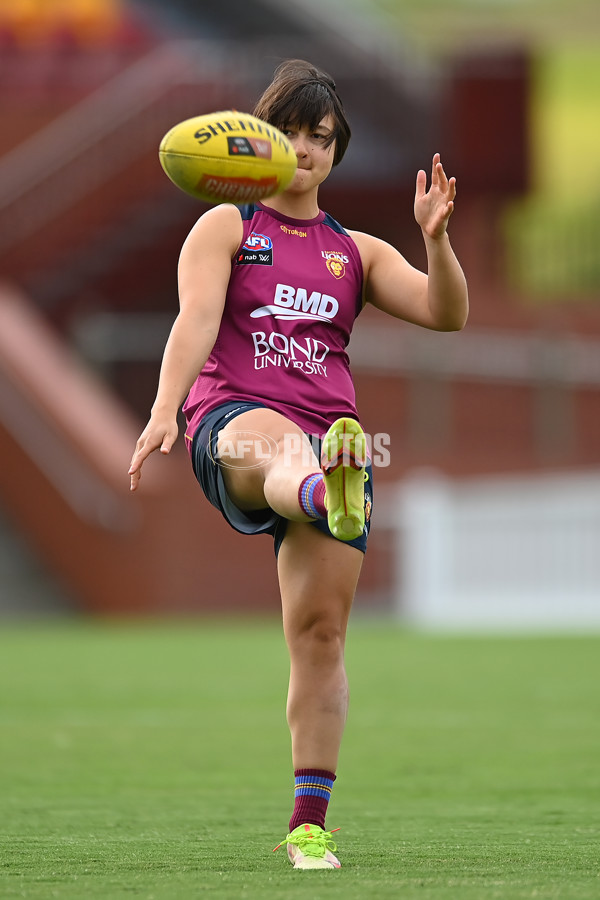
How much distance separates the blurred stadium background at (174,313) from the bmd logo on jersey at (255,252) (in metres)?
11.8

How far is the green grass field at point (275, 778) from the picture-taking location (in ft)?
12.5

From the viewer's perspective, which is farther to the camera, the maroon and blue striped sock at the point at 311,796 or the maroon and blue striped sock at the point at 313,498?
the maroon and blue striped sock at the point at 311,796

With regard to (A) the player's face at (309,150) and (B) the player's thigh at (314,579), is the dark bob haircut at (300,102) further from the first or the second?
(B) the player's thigh at (314,579)

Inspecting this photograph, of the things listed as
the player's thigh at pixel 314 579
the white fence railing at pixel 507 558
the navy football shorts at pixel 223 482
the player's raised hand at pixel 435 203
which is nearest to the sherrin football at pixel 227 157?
the player's raised hand at pixel 435 203

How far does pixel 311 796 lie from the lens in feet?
13.5

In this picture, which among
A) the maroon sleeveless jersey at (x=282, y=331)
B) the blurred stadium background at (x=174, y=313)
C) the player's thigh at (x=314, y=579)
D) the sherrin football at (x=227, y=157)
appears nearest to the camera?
the sherrin football at (x=227, y=157)

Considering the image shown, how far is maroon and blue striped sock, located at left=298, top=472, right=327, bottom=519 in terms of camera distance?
3873mm

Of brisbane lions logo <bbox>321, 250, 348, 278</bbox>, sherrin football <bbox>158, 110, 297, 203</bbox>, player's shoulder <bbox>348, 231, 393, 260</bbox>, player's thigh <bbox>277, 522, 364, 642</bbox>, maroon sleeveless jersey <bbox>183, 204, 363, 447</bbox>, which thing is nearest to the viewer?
sherrin football <bbox>158, 110, 297, 203</bbox>

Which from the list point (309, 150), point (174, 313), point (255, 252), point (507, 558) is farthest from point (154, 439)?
point (174, 313)

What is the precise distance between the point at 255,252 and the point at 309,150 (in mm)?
316

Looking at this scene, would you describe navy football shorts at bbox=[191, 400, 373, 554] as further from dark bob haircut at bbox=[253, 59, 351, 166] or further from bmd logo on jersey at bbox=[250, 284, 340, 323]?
dark bob haircut at bbox=[253, 59, 351, 166]

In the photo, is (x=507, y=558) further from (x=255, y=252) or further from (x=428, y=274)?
(x=255, y=252)

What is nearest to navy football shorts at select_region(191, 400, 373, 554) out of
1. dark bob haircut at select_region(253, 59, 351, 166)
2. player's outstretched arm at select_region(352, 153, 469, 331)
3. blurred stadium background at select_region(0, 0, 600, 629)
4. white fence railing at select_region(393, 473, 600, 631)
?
player's outstretched arm at select_region(352, 153, 469, 331)

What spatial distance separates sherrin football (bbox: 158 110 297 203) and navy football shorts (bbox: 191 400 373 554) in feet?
1.87
